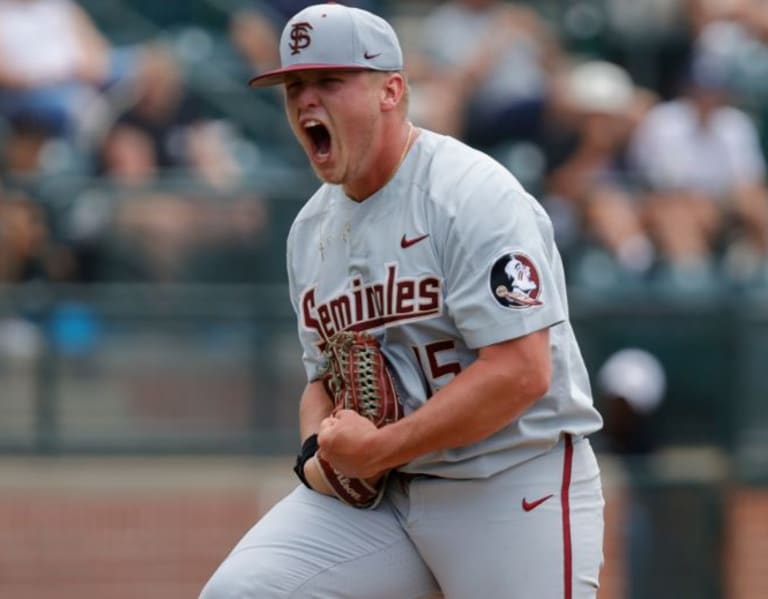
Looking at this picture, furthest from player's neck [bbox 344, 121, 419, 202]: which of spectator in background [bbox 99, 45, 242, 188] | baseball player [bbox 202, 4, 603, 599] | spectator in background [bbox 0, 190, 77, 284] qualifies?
spectator in background [bbox 99, 45, 242, 188]

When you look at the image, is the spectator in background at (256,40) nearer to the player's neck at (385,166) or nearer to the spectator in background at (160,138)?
the spectator in background at (160,138)

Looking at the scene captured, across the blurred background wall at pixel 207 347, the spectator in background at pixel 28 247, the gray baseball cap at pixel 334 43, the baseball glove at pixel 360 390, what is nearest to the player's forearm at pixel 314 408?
the baseball glove at pixel 360 390

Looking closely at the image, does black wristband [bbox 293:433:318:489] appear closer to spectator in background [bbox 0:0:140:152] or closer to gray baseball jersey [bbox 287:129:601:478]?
gray baseball jersey [bbox 287:129:601:478]

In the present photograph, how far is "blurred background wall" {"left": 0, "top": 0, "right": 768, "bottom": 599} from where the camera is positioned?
7.91 m

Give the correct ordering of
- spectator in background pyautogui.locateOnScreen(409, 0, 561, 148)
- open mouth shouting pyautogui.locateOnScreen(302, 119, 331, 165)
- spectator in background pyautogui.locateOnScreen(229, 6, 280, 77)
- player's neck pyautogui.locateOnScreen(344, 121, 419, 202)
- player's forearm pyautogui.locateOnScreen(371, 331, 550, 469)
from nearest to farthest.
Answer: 1. player's forearm pyautogui.locateOnScreen(371, 331, 550, 469)
2. open mouth shouting pyautogui.locateOnScreen(302, 119, 331, 165)
3. player's neck pyautogui.locateOnScreen(344, 121, 419, 202)
4. spectator in background pyautogui.locateOnScreen(409, 0, 561, 148)
5. spectator in background pyautogui.locateOnScreen(229, 6, 280, 77)

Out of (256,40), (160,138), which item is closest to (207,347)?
(160,138)

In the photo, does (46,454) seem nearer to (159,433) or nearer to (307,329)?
(159,433)

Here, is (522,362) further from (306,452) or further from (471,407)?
(306,452)

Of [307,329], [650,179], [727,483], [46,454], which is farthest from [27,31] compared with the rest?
[307,329]

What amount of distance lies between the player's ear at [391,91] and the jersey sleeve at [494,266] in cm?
23

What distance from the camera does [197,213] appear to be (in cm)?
796

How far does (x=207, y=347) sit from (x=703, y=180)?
309 centimetres

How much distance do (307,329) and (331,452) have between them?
1.49ft

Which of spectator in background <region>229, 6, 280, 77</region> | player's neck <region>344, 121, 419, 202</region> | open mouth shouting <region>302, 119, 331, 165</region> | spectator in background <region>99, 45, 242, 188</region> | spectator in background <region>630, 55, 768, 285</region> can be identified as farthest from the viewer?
spectator in background <region>229, 6, 280, 77</region>
